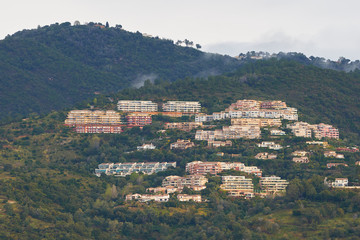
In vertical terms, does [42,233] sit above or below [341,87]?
below

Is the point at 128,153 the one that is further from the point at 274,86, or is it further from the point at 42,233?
the point at 274,86

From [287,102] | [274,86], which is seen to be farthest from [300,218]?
[274,86]

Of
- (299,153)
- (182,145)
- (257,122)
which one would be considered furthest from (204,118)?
(299,153)

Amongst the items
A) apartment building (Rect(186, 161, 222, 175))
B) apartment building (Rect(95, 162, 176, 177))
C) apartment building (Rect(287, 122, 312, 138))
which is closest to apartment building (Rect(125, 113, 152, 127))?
apartment building (Rect(95, 162, 176, 177))

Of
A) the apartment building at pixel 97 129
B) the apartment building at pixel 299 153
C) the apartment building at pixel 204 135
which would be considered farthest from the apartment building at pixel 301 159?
the apartment building at pixel 97 129

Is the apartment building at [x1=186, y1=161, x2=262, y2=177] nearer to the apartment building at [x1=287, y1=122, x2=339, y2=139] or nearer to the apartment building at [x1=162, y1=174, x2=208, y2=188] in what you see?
the apartment building at [x1=162, y1=174, x2=208, y2=188]

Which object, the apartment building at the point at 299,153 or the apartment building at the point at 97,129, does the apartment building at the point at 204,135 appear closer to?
the apartment building at the point at 97,129
